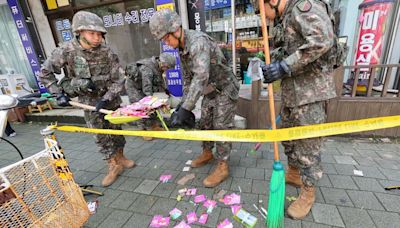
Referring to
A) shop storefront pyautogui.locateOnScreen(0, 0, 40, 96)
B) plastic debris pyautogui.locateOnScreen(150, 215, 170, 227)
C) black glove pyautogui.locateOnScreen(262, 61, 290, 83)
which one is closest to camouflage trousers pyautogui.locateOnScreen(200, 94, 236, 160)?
black glove pyautogui.locateOnScreen(262, 61, 290, 83)

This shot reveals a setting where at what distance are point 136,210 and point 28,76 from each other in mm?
7904

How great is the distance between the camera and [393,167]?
2668 millimetres

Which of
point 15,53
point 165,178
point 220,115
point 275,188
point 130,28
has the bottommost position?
point 165,178

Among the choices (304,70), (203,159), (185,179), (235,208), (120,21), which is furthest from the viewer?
(120,21)

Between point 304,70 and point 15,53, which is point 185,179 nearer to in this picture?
point 304,70

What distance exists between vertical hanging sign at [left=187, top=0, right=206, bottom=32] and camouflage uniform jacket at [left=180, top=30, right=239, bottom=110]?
9.33 ft

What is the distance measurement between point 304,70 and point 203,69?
92 centimetres

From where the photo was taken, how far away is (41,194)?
70.2 inches

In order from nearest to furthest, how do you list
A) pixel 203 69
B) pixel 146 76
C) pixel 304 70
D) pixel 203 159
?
pixel 304 70 → pixel 203 69 → pixel 203 159 → pixel 146 76

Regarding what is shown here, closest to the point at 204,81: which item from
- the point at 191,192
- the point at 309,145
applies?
the point at 309,145

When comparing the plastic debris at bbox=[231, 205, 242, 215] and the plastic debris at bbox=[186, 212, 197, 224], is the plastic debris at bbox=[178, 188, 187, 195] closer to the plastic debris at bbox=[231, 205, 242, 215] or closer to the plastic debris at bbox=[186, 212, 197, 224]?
the plastic debris at bbox=[186, 212, 197, 224]

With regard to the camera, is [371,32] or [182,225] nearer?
[182,225]

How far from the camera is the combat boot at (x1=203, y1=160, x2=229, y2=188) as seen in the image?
2.56 metres

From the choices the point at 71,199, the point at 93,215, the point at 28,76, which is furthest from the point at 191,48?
the point at 28,76
